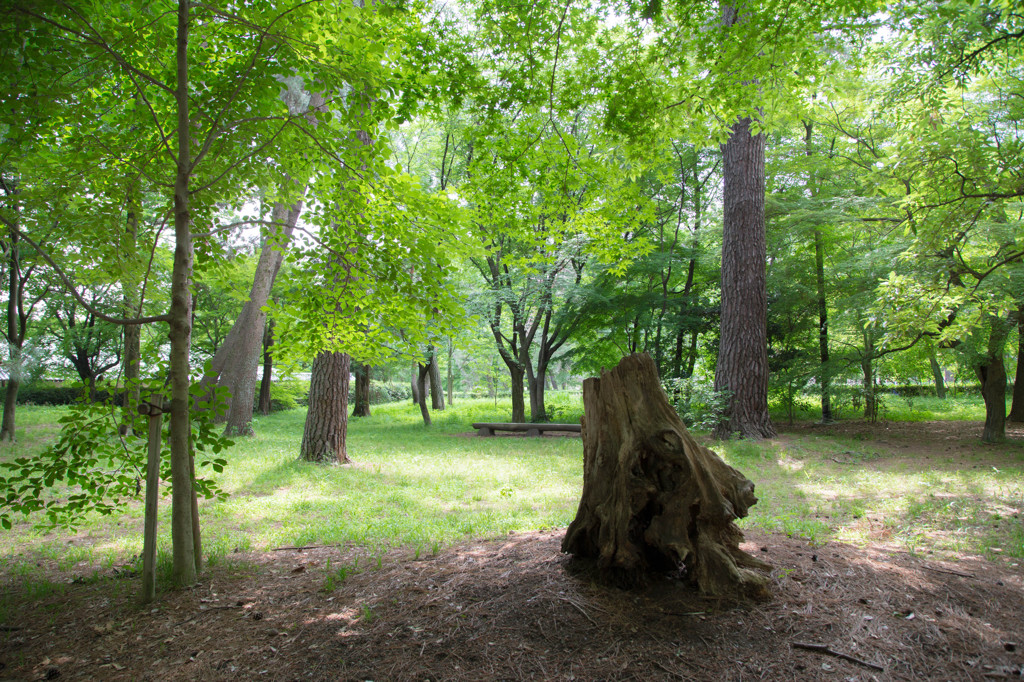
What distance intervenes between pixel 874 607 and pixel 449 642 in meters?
2.28

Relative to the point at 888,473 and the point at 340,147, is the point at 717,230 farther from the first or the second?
the point at 340,147

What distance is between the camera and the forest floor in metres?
2.47

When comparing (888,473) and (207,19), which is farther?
(888,473)

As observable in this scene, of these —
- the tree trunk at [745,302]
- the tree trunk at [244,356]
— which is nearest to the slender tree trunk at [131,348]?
the tree trunk at [244,356]

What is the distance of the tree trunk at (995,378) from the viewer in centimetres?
905

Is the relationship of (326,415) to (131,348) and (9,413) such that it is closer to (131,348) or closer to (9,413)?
(131,348)

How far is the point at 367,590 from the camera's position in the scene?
342cm

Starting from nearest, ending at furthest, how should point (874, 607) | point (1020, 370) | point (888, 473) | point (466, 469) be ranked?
point (874, 607) < point (888, 473) < point (466, 469) < point (1020, 370)

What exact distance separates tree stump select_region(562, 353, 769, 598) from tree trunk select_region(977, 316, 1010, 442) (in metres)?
8.87

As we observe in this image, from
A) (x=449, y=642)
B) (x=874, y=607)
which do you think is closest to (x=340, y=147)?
(x=449, y=642)

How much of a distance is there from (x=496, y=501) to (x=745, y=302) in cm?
A: 684

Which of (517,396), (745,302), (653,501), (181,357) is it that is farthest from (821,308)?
(181,357)

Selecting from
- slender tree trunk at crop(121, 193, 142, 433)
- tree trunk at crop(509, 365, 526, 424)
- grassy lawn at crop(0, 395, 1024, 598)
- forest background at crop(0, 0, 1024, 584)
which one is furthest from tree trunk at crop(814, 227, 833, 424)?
slender tree trunk at crop(121, 193, 142, 433)

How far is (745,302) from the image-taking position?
10500 millimetres
